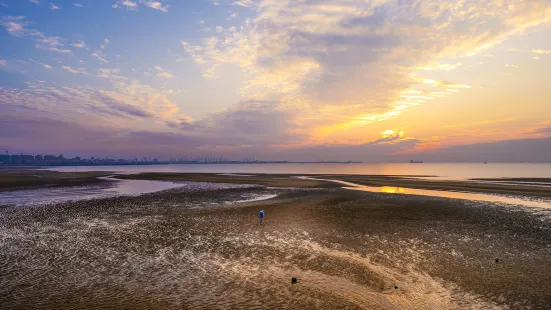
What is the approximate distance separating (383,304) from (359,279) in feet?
7.83

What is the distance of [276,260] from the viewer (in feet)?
52.2

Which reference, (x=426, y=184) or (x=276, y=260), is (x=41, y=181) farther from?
(x=426, y=184)

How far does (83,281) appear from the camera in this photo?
1295 centimetres

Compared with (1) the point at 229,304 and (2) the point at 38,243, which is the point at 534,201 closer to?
(1) the point at 229,304

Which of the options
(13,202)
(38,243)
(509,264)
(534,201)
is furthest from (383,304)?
(13,202)

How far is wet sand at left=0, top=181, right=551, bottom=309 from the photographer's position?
1129 centimetres

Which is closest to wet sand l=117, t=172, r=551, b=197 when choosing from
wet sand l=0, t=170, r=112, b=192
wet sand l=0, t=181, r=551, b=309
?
wet sand l=0, t=170, r=112, b=192

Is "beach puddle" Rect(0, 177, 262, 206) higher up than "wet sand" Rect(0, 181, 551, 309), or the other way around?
"wet sand" Rect(0, 181, 551, 309)

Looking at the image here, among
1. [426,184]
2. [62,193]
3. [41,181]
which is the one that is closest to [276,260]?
[62,193]

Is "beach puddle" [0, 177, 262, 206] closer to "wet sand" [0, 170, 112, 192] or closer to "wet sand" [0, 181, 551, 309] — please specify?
"wet sand" [0, 170, 112, 192]

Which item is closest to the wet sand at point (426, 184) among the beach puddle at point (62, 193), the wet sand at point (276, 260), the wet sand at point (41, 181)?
the wet sand at point (41, 181)

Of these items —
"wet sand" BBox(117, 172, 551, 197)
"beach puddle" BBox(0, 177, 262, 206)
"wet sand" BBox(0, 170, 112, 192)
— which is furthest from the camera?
"wet sand" BBox(0, 170, 112, 192)

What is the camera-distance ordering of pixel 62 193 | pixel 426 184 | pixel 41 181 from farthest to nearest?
pixel 41 181
pixel 426 184
pixel 62 193

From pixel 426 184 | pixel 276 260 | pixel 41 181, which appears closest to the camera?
pixel 276 260
